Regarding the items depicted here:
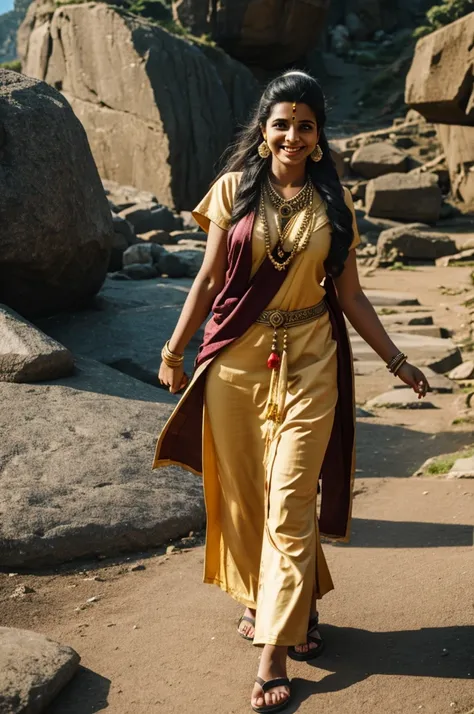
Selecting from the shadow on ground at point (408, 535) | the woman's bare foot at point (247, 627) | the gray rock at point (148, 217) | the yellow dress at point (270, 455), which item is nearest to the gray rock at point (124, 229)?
the gray rock at point (148, 217)

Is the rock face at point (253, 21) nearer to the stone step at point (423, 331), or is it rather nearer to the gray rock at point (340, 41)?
the gray rock at point (340, 41)

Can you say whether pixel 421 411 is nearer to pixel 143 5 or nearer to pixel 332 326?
pixel 332 326

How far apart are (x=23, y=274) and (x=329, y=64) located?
30933 mm

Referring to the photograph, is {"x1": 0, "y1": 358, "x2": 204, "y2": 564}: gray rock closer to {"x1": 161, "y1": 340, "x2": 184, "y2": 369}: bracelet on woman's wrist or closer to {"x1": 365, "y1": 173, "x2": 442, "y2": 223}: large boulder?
{"x1": 161, "y1": 340, "x2": 184, "y2": 369}: bracelet on woman's wrist

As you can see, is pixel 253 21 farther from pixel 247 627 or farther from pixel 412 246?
pixel 247 627

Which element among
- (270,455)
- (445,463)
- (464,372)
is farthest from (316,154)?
(464,372)

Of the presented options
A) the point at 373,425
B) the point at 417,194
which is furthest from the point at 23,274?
the point at 417,194

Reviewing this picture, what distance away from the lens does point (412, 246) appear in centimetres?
1680

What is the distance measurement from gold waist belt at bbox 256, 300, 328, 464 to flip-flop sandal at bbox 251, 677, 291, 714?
68 centimetres

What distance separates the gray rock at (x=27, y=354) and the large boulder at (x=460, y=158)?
1562 cm

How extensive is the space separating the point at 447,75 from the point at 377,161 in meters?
7.18

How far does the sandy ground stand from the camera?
9.94 ft

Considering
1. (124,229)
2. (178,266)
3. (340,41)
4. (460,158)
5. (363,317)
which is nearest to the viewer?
(363,317)

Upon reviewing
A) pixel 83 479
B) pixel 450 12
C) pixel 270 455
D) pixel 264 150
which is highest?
pixel 450 12
